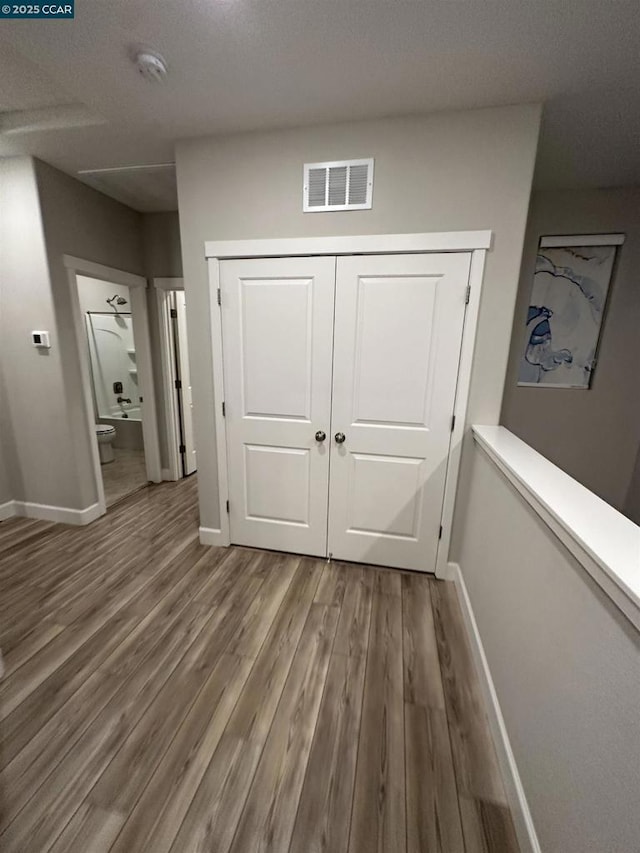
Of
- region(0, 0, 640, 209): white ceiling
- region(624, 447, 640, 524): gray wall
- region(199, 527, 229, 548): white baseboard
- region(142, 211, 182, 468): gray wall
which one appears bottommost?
region(199, 527, 229, 548): white baseboard

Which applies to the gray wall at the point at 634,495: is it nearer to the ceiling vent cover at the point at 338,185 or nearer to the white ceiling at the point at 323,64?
the white ceiling at the point at 323,64

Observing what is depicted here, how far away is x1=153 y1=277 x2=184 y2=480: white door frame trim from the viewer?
123 inches

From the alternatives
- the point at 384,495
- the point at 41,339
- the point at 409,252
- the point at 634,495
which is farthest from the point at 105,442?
the point at 634,495

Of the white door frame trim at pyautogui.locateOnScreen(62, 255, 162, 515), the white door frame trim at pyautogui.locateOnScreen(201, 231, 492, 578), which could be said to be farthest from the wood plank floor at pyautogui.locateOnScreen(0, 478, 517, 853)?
the white door frame trim at pyautogui.locateOnScreen(62, 255, 162, 515)

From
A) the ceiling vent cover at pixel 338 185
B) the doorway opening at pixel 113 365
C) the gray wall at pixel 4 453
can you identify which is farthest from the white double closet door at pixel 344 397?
the doorway opening at pixel 113 365

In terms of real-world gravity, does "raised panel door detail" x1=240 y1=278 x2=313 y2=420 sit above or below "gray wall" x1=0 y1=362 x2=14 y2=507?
above

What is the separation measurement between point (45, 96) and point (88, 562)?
2.66m

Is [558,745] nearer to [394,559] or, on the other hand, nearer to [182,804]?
[182,804]

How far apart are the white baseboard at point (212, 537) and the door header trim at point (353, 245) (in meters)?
1.83

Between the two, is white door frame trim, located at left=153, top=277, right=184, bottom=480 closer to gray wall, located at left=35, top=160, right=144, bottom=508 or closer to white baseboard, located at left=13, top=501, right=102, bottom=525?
gray wall, located at left=35, top=160, right=144, bottom=508

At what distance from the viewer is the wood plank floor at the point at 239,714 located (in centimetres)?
99

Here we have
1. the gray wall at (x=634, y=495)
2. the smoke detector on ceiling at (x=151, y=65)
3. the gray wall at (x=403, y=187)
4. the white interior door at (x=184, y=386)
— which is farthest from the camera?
the white interior door at (x=184, y=386)

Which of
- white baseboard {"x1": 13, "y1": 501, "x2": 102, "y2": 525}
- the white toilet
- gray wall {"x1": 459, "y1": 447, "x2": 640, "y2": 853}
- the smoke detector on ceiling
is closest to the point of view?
gray wall {"x1": 459, "y1": 447, "x2": 640, "y2": 853}

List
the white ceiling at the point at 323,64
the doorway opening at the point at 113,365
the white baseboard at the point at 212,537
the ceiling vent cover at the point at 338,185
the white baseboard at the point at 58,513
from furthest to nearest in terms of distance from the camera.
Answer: the doorway opening at the point at 113,365, the white baseboard at the point at 58,513, the white baseboard at the point at 212,537, the ceiling vent cover at the point at 338,185, the white ceiling at the point at 323,64
